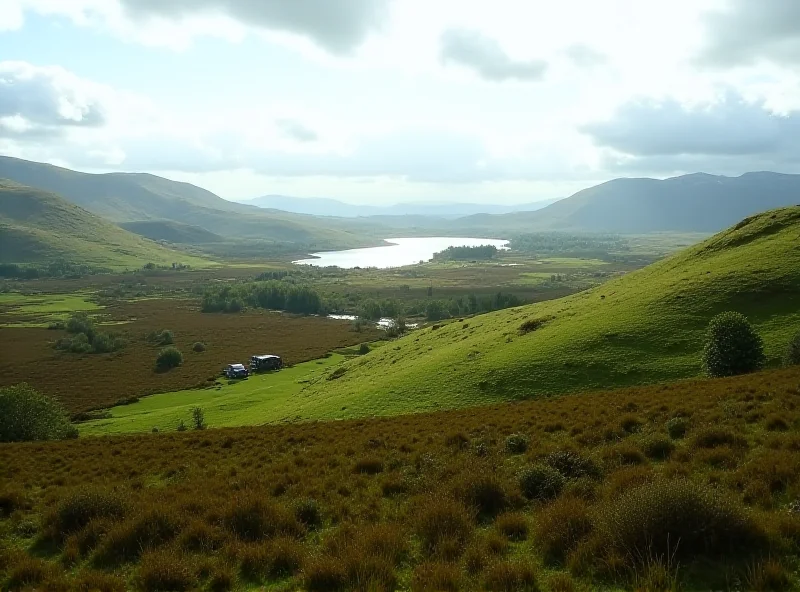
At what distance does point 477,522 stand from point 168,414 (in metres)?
62.7

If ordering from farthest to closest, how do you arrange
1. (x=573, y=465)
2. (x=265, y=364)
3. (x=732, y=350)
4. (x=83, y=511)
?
(x=265, y=364) → (x=732, y=350) → (x=573, y=465) → (x=83, y=511)

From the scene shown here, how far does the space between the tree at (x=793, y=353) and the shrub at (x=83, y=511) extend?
39.4 meters

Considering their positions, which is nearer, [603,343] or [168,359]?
[603,343]

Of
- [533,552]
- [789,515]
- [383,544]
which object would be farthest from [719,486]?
[383,544]

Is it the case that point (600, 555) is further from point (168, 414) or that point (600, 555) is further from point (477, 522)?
point (168, 414)

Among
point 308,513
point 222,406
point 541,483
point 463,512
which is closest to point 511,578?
point 463,512

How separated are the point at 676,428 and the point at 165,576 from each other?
A: 51.1ft

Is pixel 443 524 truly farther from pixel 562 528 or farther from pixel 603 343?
pixel 603 343

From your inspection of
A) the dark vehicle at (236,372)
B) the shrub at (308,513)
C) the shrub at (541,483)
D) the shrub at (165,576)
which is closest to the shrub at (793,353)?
the shrub at (541,483)

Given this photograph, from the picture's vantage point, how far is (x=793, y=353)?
113 feet

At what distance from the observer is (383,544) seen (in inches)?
410

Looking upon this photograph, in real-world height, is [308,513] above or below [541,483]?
below

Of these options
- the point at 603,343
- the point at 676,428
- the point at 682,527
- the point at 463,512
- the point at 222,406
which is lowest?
the point at 222,406

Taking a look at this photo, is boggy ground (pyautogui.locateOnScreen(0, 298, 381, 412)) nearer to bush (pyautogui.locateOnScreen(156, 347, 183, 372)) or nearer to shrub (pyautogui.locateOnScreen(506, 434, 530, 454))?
bush (pyautogui.locateOnScreen(156, 347, 183, 372))
